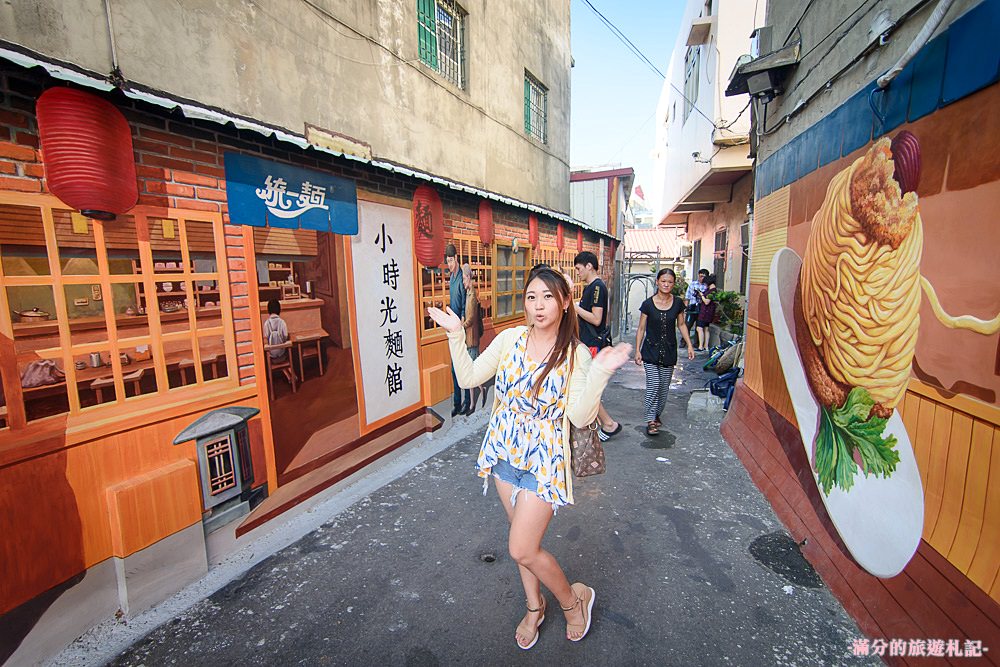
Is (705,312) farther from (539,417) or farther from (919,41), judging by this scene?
(539,417)

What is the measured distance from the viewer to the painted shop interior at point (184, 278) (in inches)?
93.4

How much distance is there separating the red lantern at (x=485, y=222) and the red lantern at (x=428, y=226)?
3.22 feet

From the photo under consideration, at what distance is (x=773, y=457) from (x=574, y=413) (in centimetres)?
291

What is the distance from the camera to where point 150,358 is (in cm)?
328

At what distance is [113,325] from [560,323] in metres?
2.78

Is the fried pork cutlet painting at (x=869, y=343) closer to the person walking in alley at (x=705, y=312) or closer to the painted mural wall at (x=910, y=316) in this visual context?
the painted mural wall at (x=910, y=316)

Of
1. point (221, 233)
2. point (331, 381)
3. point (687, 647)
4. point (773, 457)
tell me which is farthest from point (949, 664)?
point (331, 381)

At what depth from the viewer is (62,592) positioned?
245 centimetres

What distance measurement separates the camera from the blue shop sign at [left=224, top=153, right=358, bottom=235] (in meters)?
3.36

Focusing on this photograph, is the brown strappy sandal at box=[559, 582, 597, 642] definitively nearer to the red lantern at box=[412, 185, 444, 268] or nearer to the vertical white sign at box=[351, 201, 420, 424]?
the vertical white sign at box=[351, 201, 420, 424]

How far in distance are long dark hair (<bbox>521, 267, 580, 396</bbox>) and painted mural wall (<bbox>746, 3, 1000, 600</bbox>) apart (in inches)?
67.6

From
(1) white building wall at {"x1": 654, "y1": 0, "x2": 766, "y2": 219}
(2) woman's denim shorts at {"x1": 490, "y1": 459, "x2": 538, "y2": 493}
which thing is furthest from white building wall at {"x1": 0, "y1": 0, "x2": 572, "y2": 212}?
(2) woman's denim shorts at {"x1": 490, "y1": 459, "x2": 538, "y2": 493}

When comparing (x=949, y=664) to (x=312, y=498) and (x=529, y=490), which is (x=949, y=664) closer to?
(x=529, y=490)

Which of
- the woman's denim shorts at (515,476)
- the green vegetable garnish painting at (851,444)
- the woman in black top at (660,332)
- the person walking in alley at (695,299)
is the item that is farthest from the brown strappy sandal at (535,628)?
the person walking in alley at (695,299)
